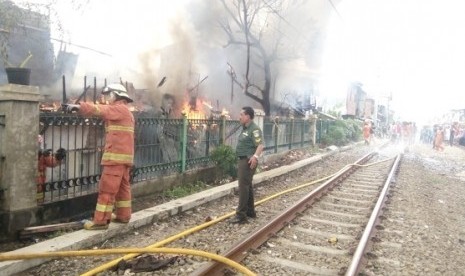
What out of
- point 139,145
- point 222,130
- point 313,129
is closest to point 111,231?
point 139,145

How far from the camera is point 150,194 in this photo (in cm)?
741

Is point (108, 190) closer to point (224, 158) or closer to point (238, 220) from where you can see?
point (238, 220)

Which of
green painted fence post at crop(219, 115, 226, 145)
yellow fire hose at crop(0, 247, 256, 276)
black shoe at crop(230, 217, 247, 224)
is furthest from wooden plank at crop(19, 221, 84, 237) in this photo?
green painted fence post at crop(219, 115, 226, 145)

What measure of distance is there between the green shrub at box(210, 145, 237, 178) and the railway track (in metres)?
2.23

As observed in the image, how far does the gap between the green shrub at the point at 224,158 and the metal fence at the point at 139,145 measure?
0.20 metres

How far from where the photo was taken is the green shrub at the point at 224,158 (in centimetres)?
947

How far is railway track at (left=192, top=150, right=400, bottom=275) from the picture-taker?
4.41 m

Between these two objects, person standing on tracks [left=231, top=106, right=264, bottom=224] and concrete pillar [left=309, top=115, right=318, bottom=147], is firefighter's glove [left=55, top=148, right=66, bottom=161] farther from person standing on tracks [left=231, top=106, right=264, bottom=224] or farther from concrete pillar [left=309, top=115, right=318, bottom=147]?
concrete pillar [left=309, top=115, right=318, bottom=147]

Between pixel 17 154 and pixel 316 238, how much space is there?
407 cm

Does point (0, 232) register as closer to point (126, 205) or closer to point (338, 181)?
Result: point (126, 205)

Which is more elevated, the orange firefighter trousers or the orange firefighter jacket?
the orange firefighter jacket

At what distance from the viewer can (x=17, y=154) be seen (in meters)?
4.69

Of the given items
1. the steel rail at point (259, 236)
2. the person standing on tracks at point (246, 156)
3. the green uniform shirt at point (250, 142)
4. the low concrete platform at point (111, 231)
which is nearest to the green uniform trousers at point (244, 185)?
the person standing on tracks at point (246, 156)

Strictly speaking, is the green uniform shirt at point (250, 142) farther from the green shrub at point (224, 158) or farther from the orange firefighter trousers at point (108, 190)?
the green shrub at point (224, 158)
